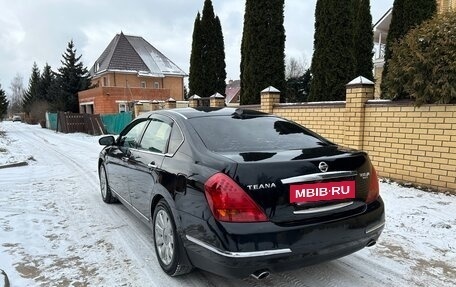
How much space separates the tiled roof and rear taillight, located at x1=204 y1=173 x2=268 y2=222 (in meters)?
36.4

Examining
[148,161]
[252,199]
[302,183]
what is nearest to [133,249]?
[148,161]

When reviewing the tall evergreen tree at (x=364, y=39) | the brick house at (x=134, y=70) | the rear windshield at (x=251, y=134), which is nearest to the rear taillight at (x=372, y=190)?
the rear windshield at (x=251, y=134)

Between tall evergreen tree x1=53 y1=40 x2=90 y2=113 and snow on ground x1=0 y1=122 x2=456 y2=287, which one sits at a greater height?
tall evergreen tree x1=53 y1=40 x2=90 y2=113

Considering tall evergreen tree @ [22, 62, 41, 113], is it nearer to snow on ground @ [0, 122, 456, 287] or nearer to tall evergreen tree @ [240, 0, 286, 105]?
tall evergreen tree @ [240, 0, 286, 105]

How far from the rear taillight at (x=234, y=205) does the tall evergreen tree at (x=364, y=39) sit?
13.8 m

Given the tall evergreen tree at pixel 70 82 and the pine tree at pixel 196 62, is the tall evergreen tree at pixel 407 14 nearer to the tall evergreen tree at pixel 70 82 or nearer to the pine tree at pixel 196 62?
A: the pine tree at pixel 196 62

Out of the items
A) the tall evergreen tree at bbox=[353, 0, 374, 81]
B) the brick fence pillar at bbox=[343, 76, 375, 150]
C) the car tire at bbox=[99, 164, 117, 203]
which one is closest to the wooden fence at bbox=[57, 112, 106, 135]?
the tall evergreen tree at bbox=[353, 0, 374, 81]

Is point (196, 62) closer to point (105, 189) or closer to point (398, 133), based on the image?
point (398, 133)

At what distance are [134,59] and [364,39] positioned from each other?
28.5 m

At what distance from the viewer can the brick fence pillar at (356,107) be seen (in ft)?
22.9

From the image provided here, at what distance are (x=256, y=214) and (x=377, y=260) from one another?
1761 mm

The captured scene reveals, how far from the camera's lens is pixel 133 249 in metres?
3.77

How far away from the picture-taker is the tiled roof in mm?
37219

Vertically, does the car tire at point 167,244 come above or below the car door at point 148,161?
below
